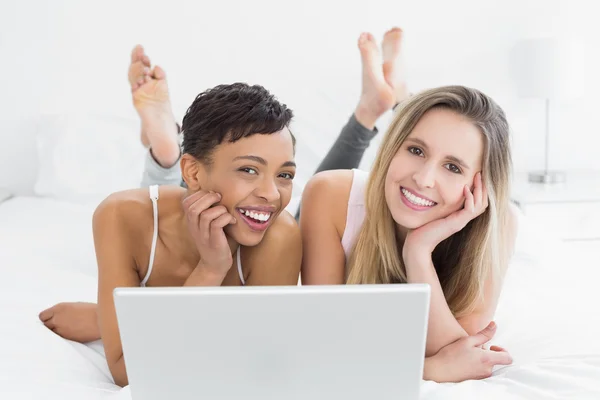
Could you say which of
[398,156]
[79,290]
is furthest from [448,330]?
[79,290]

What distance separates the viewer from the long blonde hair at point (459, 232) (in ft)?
4.16

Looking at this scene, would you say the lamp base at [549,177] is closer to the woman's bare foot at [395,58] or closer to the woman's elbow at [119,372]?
the woman's bare foot at [395,58]

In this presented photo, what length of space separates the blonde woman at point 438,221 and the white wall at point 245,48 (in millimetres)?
1436

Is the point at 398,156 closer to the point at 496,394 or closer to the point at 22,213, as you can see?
the point at 496,394

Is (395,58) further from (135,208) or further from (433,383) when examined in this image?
(433,383)

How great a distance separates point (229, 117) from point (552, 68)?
2.13 meters

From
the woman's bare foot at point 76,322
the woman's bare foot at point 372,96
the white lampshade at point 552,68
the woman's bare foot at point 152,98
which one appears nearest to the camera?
the woman's bare foot at point 76,322

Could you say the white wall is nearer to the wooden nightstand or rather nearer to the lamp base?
the lamp base

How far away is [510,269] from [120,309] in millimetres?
1340

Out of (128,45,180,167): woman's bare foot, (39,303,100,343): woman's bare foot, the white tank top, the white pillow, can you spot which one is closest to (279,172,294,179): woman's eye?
the white tank top

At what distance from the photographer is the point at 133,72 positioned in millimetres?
1785

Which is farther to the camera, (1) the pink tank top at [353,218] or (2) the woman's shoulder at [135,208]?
(1) the pink tank top at [353,218]

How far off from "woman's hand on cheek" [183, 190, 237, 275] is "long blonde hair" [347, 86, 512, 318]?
32 centimetres

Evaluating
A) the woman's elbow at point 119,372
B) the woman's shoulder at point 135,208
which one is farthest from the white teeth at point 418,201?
the woman's elbow at point 119,372
